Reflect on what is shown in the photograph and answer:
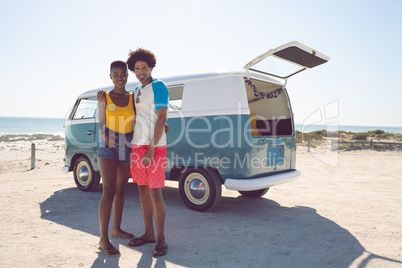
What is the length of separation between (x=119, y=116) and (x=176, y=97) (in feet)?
6.92

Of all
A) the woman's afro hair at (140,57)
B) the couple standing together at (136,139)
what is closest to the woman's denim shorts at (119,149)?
the couple standing together at (136,139)

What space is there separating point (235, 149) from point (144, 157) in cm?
191

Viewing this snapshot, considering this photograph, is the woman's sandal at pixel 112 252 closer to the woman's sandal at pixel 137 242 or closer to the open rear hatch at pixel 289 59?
the woman's sandal at pixel 137 242

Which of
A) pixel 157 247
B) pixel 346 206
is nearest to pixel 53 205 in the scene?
pixel 157 247

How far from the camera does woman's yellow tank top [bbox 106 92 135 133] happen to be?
3344 millimetres

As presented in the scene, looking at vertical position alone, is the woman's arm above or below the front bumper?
above

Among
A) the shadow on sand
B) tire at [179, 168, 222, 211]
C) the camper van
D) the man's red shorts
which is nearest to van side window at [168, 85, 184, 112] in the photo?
the camper van

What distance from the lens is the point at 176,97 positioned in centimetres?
539

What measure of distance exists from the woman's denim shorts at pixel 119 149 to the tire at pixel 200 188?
1.73 m

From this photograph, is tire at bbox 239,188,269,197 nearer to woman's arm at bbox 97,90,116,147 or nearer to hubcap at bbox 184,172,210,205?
A: hubcap at bbox 184,172,210,205

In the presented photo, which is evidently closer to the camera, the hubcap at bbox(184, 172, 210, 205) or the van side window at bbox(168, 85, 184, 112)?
the hubcap at bbox(184, 172, 210, 205)

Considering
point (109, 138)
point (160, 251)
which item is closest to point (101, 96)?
point (109, 138)

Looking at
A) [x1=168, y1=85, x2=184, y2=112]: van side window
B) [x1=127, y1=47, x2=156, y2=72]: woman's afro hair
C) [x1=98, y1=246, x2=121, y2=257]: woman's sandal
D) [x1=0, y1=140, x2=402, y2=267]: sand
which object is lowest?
[x1=0, y1=140, x2=402, y2=267]: sand

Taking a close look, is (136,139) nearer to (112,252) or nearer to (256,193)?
(112,252)
